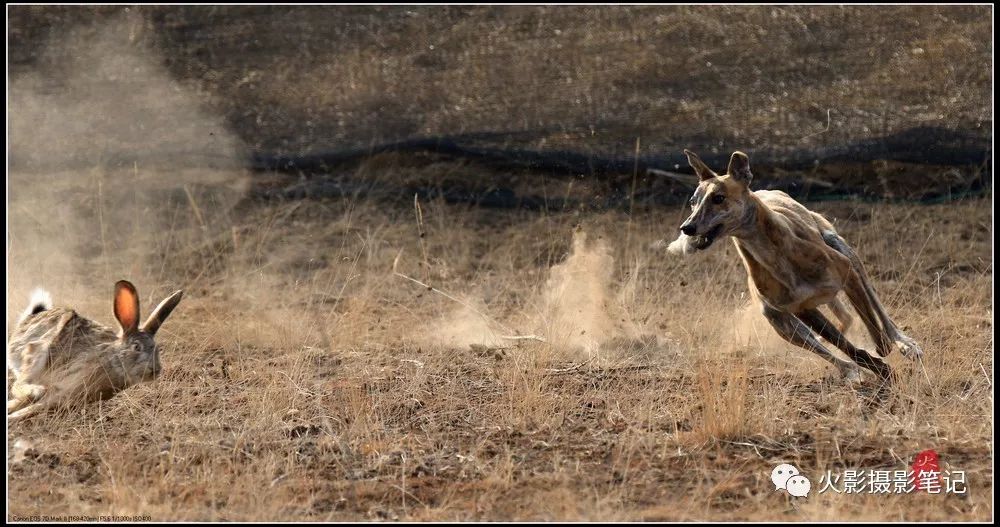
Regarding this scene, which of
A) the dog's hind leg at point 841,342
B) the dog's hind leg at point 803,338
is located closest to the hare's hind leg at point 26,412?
the dog's hind leg at point 803,338

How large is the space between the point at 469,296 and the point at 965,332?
3.64 metres

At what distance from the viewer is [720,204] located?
661 cm

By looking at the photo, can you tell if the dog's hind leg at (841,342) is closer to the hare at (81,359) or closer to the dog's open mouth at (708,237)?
the dog's open mouth at (708,237)

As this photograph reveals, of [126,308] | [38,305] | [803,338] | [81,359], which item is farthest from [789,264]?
[38,305]

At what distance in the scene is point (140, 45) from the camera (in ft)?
47.7

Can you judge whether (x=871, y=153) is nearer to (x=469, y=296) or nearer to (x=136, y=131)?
(x=469, y=296)

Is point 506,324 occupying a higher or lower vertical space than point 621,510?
lower

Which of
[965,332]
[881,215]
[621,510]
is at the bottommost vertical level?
[881,215]

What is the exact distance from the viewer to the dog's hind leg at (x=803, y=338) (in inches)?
272

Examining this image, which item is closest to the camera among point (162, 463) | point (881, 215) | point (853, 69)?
point (162, 463)

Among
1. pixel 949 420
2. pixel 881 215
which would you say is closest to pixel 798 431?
pixel 949 420

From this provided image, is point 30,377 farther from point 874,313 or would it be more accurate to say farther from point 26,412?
point 874,313

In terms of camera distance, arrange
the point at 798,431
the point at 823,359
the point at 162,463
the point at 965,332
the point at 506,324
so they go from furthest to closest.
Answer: the point at 506,324 → the point at 965,332 → the point at 823,359 → the point at 798,431 → the point at 162,463

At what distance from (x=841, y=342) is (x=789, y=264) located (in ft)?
1.88
